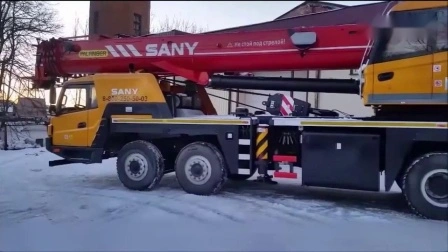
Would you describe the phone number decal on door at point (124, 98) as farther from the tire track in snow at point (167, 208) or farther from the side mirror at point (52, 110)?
the tire track in snow at point (167, 208)

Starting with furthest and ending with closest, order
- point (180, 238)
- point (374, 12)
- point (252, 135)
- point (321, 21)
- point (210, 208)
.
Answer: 1. point (321, 21)
2. point (252, 135)
3. point (210, 208)
4. point (374, 12)
5. point (180, 238)

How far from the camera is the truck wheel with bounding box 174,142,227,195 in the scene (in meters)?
9.44

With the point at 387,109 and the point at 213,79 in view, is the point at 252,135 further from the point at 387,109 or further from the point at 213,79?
the point at 387,109

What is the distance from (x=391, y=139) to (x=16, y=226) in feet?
19.2

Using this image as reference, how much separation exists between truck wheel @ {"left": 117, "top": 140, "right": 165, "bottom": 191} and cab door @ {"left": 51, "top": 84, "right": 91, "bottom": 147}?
3.60 feet

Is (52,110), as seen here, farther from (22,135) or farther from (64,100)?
(22,135)

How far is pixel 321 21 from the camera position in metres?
11.6

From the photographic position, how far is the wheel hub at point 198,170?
9.50 m

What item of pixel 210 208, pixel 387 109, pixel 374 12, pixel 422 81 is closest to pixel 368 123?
pixel 387 109

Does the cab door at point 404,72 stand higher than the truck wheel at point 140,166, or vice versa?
the cab door at point 404,72

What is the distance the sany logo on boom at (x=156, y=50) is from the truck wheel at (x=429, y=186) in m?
4.90

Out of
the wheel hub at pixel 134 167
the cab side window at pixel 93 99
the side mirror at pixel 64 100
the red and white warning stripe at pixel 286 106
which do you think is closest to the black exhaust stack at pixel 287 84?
the red and white warning stripe at pixel 286 106

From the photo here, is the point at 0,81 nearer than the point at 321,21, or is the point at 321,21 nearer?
the point at 321,21

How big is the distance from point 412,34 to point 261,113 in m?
3.60
